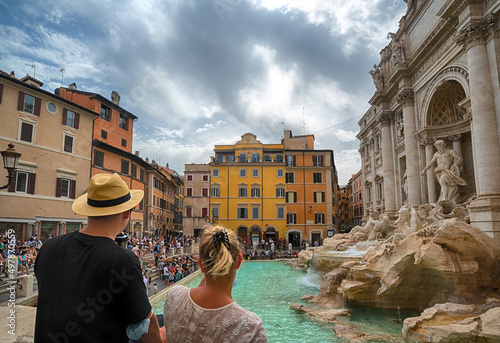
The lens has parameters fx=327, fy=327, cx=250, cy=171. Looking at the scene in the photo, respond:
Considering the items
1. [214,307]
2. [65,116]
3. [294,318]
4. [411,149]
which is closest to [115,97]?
[65,116]

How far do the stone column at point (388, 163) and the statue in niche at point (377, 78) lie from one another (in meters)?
2.26

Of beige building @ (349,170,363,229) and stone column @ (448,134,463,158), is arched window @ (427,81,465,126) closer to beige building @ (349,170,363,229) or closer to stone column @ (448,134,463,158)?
stone column @ (448,134,463,158)

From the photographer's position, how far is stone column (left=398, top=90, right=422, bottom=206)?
20.4 m

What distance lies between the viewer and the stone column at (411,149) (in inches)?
802

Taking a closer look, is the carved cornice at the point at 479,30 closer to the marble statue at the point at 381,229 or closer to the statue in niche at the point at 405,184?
the statue in niche at the point at 405,184

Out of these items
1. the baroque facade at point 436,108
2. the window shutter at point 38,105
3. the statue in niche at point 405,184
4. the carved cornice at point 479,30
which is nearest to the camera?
the baroque facade at point 436,108

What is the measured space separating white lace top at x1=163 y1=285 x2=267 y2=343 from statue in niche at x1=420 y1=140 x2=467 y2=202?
1771cm

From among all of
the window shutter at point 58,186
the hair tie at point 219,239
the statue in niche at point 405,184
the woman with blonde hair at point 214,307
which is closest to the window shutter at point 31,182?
the window shutter at point 58,186

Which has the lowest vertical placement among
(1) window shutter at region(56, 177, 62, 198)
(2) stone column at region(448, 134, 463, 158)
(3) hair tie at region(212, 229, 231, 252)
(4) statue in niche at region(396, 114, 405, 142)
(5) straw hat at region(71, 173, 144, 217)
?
(3) hair tie at region(212, 229, 231, 252)

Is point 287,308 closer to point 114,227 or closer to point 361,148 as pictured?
point 114,227

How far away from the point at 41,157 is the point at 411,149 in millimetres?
23614

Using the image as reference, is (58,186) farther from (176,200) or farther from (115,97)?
(176,200)

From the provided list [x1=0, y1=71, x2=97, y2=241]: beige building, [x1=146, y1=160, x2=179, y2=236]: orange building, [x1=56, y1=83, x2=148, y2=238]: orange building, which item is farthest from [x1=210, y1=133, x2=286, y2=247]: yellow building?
[x1=0, y1=71, x2=97, y2=241]: beige building

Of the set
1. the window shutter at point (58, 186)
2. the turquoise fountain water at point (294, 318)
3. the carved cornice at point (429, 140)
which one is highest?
the carved cornice at point (429, 140)
